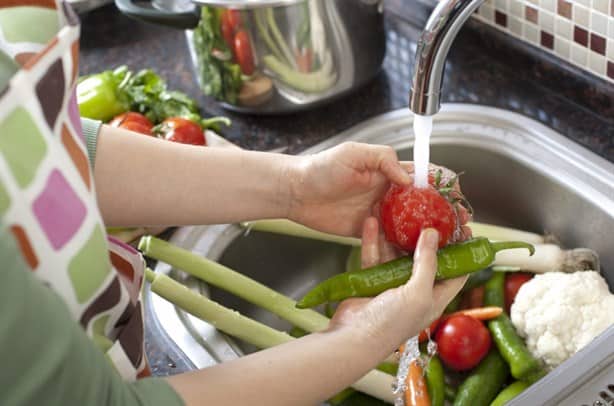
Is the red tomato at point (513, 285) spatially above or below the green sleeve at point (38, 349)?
below

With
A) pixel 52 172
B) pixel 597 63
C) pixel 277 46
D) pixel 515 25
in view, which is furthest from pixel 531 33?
pixel 52 172

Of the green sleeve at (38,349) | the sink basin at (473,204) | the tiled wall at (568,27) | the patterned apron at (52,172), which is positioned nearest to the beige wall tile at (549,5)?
the tiled wall at (568,27)

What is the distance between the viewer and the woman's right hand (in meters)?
0.83

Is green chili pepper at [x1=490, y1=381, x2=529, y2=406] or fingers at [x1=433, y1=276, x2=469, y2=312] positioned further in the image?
green chili pepper at [x1=490, y1=381, x2=529, y2=406]

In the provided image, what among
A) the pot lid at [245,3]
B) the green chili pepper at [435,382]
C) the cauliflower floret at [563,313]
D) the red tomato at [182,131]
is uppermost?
the pot lid at [245,3]

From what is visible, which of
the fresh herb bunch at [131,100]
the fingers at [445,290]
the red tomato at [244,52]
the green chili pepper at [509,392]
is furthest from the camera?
the fresh herb bunch at [131,100]

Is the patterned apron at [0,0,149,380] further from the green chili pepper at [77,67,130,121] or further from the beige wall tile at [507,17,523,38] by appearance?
the beige wall tile at [507,17,523,38]

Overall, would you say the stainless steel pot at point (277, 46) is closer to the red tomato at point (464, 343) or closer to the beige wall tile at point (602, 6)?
the beige wall tile at point (602, 6)

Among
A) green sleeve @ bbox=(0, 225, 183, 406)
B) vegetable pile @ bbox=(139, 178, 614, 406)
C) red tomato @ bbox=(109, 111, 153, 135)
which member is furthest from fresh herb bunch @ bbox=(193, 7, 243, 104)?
green sleeve @ bbox=(0, 225, 183, 406)

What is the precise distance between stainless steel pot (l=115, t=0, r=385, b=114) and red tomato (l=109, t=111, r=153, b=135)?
0.42 ft

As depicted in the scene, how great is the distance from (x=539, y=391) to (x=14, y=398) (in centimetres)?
55

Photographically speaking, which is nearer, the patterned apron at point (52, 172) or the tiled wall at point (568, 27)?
the patterned apron at point (52, 172)

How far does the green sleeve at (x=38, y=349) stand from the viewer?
0.50 metres

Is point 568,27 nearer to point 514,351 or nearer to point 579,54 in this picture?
point 579,54
